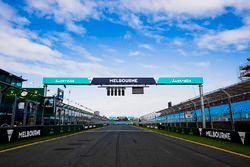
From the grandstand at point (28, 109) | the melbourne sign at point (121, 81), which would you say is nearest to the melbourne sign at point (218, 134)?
the melbourne sign at point (121, 81)

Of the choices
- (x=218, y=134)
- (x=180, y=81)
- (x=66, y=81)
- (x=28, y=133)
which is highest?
(x=66, y=81)

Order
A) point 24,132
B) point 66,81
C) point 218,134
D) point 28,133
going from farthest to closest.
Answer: point 66,81 → point 28,133 → point 218,134 → point 24,132

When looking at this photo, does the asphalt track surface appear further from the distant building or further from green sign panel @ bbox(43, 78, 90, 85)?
the distant building

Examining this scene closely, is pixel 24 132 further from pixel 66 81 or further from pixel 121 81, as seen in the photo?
pixel 121 81

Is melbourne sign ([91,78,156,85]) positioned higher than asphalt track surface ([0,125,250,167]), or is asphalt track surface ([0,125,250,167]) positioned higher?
melbourne sign ([91,78,156,85])

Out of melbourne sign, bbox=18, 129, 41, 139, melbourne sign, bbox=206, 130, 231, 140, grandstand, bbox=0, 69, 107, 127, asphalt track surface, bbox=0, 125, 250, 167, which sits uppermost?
grandstand, bbox=0, 69, 107, 127

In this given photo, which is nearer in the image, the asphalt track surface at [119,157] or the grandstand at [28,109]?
the asphalt track surface at [119,157]

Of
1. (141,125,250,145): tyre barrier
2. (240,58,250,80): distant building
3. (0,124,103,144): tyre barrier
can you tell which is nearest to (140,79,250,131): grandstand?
(141,125,250,145): tyre barrier

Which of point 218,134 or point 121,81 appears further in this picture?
point 121,81

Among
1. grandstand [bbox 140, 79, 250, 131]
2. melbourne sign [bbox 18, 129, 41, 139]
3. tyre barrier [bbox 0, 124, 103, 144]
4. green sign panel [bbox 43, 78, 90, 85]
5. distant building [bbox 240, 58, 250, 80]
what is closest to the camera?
tyre barrier [bbox 0, 124, 103, 144]

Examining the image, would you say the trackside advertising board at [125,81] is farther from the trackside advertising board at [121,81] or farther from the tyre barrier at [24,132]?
the tyre barrier at [24,132]

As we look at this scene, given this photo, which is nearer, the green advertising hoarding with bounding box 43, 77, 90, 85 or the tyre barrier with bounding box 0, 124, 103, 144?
the tyre barrier with bounding box 0, 124, 103, 144

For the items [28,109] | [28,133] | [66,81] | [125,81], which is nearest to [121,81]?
[125,81]

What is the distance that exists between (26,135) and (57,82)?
11.9 m
